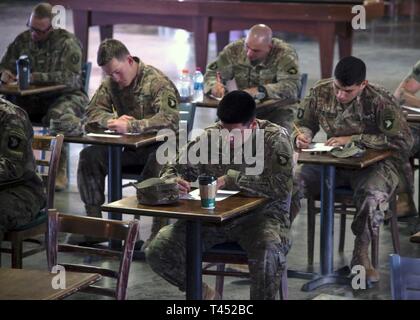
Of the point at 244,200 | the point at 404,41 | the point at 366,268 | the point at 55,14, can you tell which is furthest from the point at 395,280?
the point at 404,41

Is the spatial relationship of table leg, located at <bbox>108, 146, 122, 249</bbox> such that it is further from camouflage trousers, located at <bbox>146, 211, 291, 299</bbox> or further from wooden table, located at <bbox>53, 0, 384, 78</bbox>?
wooden table, located at <bbox>53, 0, 384, 78</bbox>

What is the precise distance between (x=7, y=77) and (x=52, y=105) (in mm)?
455

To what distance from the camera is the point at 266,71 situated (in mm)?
9250

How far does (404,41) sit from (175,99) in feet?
37.6

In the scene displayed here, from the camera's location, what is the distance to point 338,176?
740cm

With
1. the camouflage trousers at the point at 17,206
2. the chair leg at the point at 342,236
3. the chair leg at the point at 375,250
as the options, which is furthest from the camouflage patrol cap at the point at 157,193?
the chair leg at the point at 342,236

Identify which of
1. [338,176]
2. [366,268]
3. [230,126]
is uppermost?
[230,126]

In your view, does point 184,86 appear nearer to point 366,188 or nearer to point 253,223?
point 366,188

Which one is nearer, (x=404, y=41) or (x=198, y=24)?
(x=198, y=24)

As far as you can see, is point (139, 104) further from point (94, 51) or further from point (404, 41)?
point (404, 41)

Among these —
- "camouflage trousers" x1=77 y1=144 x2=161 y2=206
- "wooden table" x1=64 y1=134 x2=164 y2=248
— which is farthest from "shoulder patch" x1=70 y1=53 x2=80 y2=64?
"wooden table" x1=64 y1=134 x2=164 y2=248

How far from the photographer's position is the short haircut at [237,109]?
6.06 m

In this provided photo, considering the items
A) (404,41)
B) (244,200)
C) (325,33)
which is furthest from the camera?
(404,41)

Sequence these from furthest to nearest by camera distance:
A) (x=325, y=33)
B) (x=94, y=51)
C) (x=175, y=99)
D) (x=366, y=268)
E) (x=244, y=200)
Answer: (x=94, y=51) → (x=325, y=33) → (x=175, y=99) → (x=366, y=268) → (x=244, y=200)
